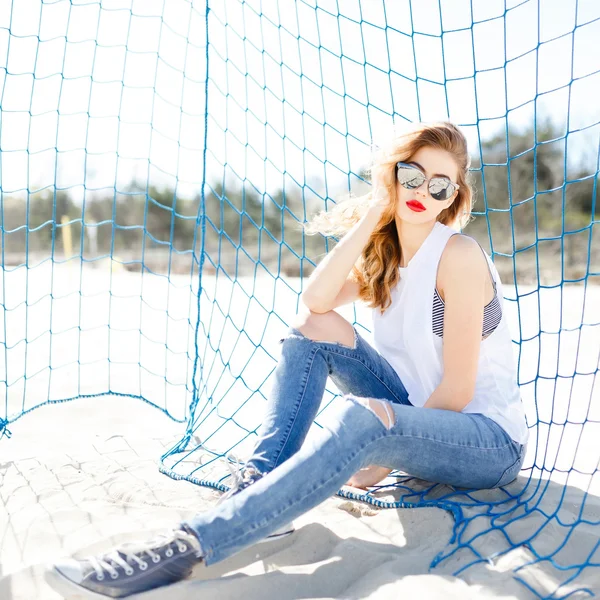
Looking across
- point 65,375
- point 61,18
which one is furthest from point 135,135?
point 65,375

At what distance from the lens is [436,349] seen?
70.5 inches

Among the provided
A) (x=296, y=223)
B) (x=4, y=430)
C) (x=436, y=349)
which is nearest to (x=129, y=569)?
(x=436, y=349)

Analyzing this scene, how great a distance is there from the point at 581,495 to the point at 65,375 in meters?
2.65

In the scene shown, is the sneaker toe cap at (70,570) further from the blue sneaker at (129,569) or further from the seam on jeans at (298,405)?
the seam on jeans at (298,405)

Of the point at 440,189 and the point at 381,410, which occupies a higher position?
the point at 440,189

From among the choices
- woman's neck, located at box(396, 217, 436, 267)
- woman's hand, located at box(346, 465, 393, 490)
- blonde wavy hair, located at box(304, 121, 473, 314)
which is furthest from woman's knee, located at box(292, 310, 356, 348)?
woman's hand, located at box(346, 465, 393, 490)

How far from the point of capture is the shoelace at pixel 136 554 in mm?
1390

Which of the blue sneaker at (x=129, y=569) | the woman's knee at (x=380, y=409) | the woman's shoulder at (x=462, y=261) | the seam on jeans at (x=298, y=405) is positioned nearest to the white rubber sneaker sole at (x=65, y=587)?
the blue sneaker at (x=129, y=569)

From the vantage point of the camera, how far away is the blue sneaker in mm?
1369

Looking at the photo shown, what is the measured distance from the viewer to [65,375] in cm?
372

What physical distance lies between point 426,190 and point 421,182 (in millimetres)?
24

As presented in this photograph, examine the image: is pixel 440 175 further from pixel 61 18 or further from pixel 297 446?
pixel 61 18

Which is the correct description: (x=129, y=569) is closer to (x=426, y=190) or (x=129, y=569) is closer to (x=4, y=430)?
(x=426, y=190)

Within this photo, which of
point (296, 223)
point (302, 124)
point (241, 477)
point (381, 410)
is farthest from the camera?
point (296, 223)
